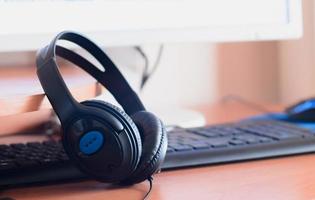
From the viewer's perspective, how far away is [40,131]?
0.77 m

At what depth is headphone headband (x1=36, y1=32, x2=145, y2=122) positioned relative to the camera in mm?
428

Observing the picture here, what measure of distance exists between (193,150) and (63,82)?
0.17 m

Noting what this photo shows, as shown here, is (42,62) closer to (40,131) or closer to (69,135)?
(69,135)

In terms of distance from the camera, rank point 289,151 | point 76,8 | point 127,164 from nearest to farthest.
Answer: point 127,164, point 289,151, point 76,8

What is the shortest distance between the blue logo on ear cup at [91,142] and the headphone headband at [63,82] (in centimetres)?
2

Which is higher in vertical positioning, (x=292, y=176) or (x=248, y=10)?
(x=248, y=10)

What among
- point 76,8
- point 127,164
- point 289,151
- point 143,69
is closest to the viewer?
point 127,164

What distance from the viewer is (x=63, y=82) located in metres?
0.43

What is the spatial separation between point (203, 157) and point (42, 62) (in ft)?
0.62

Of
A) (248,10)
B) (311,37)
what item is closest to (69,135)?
(248,10)

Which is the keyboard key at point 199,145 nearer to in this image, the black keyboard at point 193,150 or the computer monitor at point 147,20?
the black keyboard at point 193,150

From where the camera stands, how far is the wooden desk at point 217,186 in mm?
427

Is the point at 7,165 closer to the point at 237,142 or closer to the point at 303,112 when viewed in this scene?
the point at 237,142

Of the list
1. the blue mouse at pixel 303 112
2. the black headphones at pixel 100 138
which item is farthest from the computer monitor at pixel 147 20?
the black headphones at pixel 100 138
